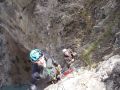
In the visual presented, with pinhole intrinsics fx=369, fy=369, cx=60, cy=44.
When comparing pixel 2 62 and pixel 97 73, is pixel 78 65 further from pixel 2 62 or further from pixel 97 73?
pixel 2 62

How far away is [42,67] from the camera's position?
24.0ft

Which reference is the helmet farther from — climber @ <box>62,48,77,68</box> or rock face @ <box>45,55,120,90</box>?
climber @ <box>62,48,77,68</box>

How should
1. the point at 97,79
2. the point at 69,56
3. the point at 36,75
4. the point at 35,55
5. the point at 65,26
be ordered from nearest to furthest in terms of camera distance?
the point at 97,79, the point at 35,55, the point at 36,75, the point at 69,56, the point at 65,26

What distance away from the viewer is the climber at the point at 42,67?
7.23m

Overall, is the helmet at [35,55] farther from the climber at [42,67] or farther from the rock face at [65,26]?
the rock face at [65,26]

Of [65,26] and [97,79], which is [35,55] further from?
[65,26]

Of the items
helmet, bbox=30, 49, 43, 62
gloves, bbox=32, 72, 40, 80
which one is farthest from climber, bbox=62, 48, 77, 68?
helmet, bbox=30, 49, 43, 62

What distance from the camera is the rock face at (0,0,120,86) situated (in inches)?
304

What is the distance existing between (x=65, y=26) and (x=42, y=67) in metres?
2.81

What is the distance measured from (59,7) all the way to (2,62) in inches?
249

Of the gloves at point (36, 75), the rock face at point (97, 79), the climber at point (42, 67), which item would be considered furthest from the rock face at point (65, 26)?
the gloves at point (36, 75)

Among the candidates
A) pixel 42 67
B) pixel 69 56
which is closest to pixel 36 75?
pixel 42 67

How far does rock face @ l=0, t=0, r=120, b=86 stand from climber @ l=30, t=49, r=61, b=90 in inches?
28.2

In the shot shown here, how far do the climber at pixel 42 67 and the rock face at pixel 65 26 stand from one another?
717mm
